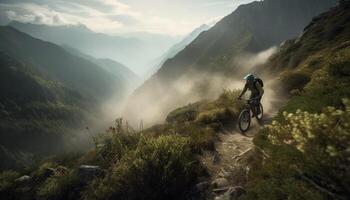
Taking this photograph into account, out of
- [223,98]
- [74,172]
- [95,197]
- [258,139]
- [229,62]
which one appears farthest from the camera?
[229,62]

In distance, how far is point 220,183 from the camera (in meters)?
7.89

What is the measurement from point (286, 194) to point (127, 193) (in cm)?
444

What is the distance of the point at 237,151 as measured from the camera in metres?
10.9

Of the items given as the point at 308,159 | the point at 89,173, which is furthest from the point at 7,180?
the point at 308,159

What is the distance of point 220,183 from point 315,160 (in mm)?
4102

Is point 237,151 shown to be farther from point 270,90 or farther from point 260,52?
point 260,52

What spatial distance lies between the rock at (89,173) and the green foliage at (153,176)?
137 centimetres

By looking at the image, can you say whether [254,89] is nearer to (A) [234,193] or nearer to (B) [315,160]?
(A) [234,193]

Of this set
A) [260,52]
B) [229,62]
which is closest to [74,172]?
[229,62]

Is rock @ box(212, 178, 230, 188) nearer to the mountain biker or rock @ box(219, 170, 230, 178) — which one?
rock @ box(219, 170, 230, 178)

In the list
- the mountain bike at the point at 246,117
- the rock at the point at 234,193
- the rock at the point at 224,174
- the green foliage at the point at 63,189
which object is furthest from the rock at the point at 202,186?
the mountain bike at the point at 246,117

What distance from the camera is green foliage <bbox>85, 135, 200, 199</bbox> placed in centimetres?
758

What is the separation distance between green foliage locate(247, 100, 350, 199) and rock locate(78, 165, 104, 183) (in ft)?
19.9

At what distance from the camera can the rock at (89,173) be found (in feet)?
32.6
